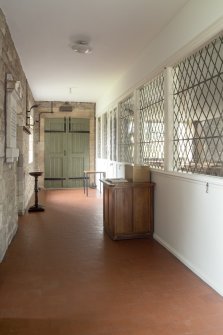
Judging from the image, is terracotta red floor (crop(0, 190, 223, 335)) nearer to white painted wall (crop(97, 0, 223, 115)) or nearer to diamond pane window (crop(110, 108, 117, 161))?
white painted wall (crop(97, 0, 223, 115))

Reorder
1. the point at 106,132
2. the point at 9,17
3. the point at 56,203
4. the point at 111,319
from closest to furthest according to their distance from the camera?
1. the point at 111,319
2. the point at 9,17
3. the point at 56,203
4. the point at 106,132

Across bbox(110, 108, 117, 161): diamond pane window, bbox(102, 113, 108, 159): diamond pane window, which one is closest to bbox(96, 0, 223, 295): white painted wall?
bbox(110, 108, 117, 161): diamond pane window

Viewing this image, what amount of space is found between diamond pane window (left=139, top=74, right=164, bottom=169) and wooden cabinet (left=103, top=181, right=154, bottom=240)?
1.58 feet

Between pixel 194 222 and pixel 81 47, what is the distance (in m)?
2.97

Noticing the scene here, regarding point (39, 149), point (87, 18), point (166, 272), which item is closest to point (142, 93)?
point (87, 18)

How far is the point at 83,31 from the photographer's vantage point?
158 inches

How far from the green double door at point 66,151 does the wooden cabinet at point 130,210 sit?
6.10m

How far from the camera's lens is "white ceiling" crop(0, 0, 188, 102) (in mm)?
3324

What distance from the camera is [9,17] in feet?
11.8

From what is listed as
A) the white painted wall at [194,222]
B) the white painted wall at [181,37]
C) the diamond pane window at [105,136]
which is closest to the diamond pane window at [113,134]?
the diamond pane window at [105,136]

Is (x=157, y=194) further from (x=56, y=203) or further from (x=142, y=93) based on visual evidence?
(x=56, y=203)

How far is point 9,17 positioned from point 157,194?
294cm

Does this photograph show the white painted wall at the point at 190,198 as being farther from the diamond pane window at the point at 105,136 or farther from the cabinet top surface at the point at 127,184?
the diamond pane window at the point at 105,136

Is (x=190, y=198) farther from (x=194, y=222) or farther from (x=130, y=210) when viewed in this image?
(x=130, y=210)
